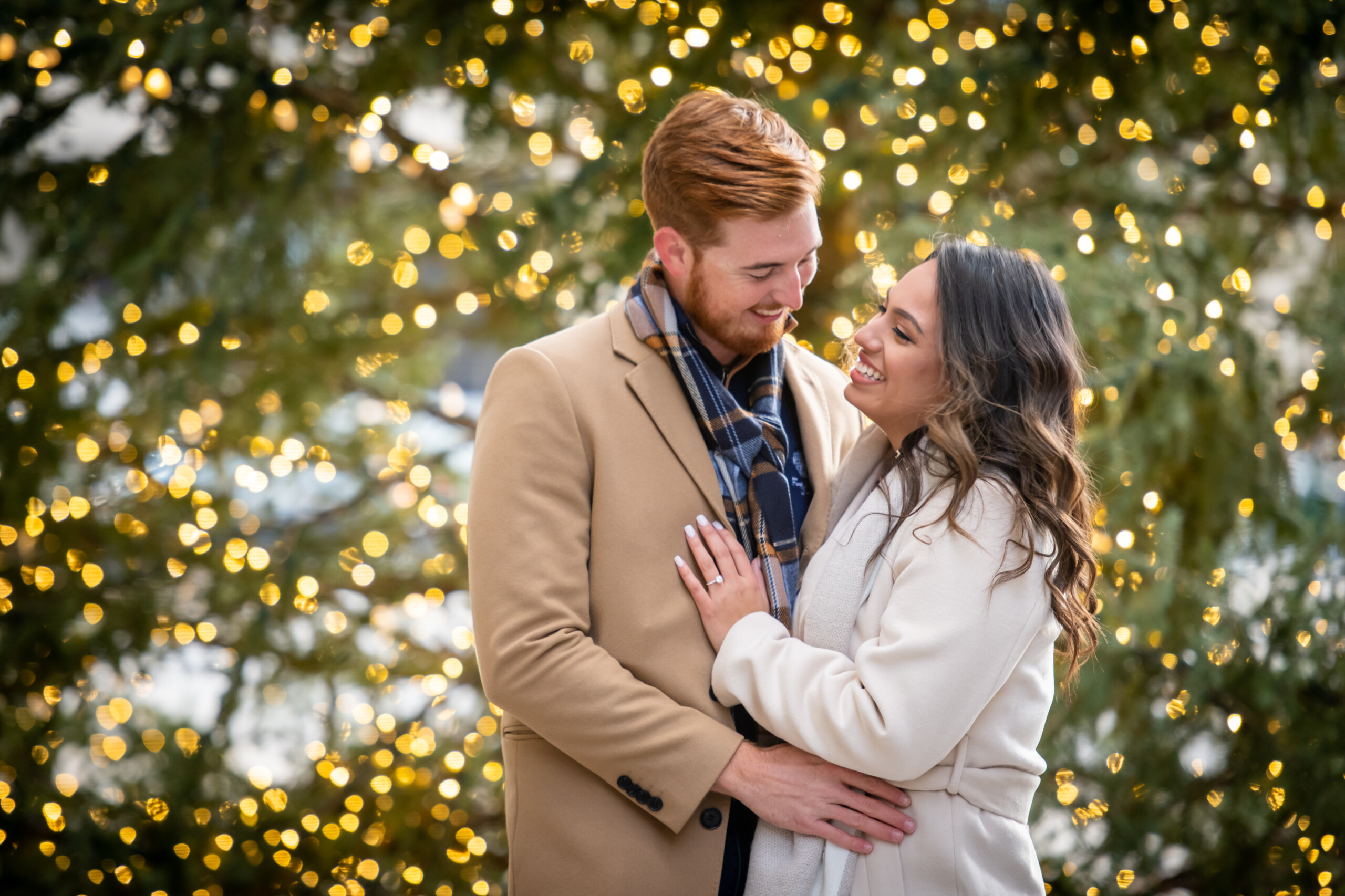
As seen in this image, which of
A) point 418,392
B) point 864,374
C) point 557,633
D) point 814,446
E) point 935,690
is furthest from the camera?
point 418,392

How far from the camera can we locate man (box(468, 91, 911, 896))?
1.38 m

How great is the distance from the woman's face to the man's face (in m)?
0.14

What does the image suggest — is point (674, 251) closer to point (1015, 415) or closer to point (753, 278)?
point (753, 278)

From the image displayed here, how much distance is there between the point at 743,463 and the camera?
5.05 ft

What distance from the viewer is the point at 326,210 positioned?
112 inches

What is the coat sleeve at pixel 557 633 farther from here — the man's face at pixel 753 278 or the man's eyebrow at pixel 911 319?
the man's eyebrow at pixel 911 319

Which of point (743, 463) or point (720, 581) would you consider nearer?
point (720, 581)

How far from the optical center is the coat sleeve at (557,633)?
4.49ft

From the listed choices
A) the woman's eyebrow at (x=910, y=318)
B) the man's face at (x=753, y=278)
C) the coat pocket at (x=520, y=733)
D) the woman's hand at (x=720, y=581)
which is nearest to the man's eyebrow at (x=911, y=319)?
the woman's eyebrow at (x=910, y=318)

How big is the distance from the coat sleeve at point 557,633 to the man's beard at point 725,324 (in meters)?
0.29

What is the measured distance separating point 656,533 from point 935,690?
459 mm

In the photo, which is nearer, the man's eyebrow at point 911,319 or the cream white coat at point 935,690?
the cream white coat at point 935,690

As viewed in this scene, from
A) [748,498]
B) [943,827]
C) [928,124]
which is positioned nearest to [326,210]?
[928,124]

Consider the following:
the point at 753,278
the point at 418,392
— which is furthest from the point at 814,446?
the point at 418,392
